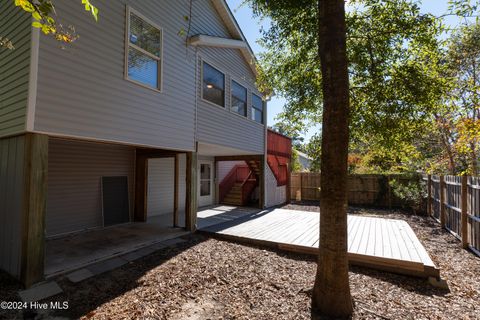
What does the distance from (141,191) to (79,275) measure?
4056mm

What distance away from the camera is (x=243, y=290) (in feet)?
11.8

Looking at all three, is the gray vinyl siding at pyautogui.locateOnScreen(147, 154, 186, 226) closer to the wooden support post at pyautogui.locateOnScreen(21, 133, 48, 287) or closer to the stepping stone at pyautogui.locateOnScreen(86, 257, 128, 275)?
the stepping stone at pyautogui.locateOnScreen(86, 257, 128, 275)

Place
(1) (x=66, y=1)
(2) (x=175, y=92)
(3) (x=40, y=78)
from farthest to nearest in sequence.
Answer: (2) (x=175, y=92), (1) (x=66, y=1), (3) (x=40, y=78)

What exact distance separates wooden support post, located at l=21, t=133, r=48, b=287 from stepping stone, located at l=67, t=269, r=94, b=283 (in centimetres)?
38

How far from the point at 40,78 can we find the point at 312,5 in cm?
444

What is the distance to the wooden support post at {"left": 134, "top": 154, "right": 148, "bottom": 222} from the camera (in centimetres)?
784

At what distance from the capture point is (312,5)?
416 centimetres

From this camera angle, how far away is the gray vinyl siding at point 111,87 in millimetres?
3789

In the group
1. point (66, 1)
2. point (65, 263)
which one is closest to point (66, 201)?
point (65, 263)

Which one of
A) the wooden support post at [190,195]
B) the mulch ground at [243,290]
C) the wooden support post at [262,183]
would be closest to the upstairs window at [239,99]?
the wooden support post at [262,183]

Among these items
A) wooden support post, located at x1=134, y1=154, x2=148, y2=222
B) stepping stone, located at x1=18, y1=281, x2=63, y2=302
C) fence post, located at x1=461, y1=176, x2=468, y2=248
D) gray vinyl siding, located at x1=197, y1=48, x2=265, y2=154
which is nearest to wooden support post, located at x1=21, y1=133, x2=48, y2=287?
stepping stone, located at x1=18, y1=281, x2=63, y2=302

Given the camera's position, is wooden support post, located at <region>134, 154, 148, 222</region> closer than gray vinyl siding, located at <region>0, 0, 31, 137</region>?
No

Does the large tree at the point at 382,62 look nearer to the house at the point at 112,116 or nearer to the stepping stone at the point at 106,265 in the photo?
the house at the point at 112,116

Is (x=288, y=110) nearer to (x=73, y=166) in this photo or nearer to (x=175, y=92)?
(x=175, y=92)
